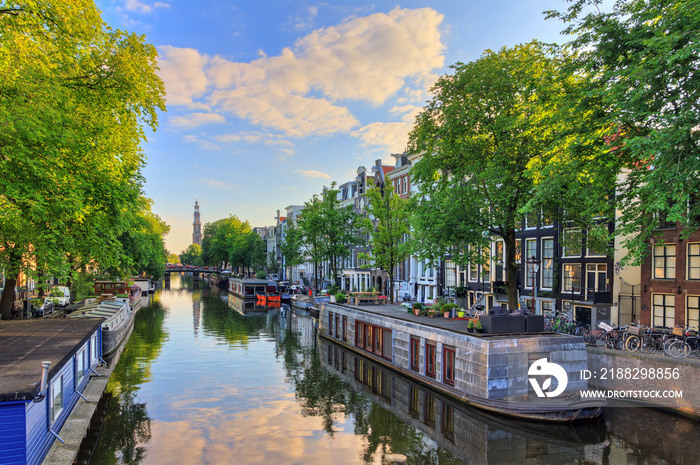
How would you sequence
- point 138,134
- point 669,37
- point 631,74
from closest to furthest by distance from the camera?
point 669,37, point 631,74, point 138,134

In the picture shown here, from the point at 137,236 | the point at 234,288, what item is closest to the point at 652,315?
the point at 137,236

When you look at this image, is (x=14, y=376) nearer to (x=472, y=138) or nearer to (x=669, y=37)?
(x=669, y=37)

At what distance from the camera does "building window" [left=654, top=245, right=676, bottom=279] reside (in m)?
24.3

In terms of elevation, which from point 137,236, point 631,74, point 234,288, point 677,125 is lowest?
point 234,288

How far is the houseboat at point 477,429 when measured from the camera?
51.1 feet

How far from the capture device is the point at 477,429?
57.0 ft

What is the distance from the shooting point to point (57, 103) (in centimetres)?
1606

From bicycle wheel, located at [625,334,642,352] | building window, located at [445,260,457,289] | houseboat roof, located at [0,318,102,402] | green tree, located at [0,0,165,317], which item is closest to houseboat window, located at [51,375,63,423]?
houseboat roof, located at [0,318,102,402]

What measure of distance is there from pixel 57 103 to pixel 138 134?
456 cm

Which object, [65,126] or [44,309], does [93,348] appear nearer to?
[65,126]

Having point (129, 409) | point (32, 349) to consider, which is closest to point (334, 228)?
point (129, 409)

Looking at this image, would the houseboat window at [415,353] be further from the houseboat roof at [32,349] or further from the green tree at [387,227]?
the green tree at [387,227]

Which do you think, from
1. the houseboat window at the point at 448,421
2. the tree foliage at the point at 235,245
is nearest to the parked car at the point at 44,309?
the houseboat window at the point at 448,421

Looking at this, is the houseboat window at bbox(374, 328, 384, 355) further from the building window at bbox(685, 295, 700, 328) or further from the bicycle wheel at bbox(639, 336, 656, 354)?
the building window at bbox(685, 295, 700, 328)
